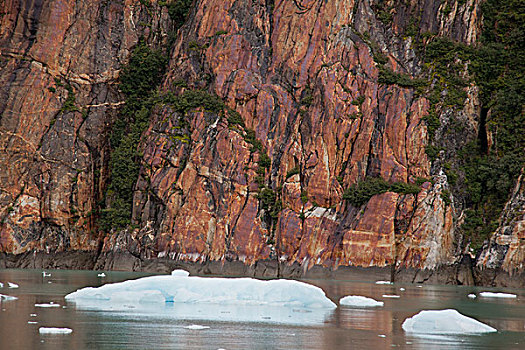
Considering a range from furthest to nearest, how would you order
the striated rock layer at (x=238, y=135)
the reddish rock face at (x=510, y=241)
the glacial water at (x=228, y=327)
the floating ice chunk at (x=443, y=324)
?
the striated rock layer at (x=238, y=135) → the reddish rock face at (x=510, y=241) → the floating ice chunk at (x=443, y=324) → the glacial water at (x=228, y=327)

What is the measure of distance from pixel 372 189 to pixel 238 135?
16182mm

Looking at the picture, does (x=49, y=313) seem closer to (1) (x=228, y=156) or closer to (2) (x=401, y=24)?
(1) (x=228, y=156)

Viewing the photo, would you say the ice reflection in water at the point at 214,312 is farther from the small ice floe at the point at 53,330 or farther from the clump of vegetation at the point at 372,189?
the clump of vegetation at the point at 372,189

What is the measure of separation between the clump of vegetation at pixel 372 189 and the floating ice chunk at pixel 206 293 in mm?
37228

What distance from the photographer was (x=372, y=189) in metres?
75.9

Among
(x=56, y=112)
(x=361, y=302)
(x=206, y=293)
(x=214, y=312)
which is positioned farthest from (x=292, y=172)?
(x=214, y=312)

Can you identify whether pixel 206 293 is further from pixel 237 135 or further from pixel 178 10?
pixel 178 10

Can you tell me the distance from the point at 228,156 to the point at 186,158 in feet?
15.9

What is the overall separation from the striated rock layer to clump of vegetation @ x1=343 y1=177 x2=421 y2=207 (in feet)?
3.59

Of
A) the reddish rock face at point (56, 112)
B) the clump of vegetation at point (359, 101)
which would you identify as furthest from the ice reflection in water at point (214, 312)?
the reddish rock face at point (56, 112)

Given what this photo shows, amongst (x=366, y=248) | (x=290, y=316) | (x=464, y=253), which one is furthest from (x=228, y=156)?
(x=290, y=316)

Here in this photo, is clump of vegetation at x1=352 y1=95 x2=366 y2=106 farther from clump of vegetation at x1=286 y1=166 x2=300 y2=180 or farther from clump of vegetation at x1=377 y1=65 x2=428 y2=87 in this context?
clump of vegetation at x1=286 y1=166 x2=300 y2=180

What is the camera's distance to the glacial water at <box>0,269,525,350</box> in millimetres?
25281

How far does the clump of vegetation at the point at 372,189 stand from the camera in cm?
7519
